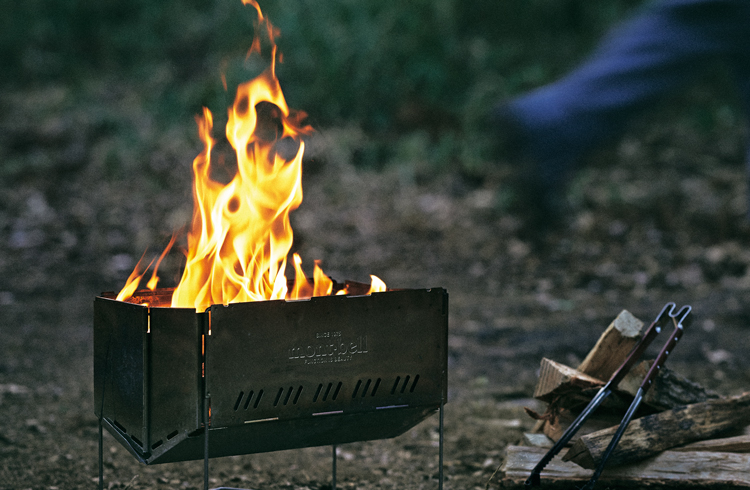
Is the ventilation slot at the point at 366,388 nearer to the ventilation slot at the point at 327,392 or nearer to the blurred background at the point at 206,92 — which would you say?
the ventilation slot at the point at 327,392

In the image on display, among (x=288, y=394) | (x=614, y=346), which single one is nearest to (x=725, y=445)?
(x=614, y=346)

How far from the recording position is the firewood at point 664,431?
242 centimetres

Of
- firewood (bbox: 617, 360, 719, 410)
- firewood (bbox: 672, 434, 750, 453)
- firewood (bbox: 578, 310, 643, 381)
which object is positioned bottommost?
firewood (bbox: 672, 434, 750, 453)

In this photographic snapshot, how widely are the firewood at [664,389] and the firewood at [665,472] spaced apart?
0.60 ft

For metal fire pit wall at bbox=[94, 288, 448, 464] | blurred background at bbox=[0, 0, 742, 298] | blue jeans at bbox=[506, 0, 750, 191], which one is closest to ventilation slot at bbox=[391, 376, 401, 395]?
metal fire pit wall at bbox=[94, 288, 448, 464]

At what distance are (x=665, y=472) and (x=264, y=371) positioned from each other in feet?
4.38

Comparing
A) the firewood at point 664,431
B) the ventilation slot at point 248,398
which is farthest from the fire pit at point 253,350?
the firewood at point 664,431

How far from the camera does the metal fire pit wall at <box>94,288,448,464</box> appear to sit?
2051mm

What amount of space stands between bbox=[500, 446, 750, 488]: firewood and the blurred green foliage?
20.4 ft

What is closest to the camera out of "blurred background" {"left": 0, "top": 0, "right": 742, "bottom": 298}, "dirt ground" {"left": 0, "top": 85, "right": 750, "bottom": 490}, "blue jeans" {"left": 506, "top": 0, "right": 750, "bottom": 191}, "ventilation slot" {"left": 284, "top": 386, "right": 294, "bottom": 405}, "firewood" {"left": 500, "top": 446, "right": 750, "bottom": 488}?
"ventilation slot" {"left": 284, "top": 386, "right": 294, "bottom": 405}

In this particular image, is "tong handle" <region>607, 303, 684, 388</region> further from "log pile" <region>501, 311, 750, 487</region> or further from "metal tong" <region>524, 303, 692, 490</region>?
"log pile" <region>501, 311, 750, 487</region>

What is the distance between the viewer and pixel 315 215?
776 centimetres

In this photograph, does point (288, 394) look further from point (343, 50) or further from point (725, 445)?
point (343, 50)

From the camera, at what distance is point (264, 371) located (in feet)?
6.94
